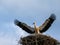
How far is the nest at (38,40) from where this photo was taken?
1448 inches

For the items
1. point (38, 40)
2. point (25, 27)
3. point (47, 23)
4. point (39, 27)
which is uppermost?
point (47, 23)

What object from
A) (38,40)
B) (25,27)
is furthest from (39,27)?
(38,40)

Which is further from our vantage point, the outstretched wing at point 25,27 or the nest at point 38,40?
the outstretched wing at point 25,27

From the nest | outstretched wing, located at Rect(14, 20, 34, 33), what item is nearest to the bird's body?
outstretched wing, located at Rect(14, 20, 34, 33)

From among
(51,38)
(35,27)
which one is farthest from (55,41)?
(35,27)

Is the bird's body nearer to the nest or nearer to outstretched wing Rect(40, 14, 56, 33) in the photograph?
outstretched wing Rect(40, 14, 56, 33)

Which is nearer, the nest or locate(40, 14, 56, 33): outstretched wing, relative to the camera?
the nest

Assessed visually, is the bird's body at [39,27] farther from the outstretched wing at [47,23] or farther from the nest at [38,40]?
the nest at [38,40]

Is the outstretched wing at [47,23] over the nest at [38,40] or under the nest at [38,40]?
over

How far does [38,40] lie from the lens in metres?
37.2

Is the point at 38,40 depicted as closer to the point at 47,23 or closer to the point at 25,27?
the point at 25,27

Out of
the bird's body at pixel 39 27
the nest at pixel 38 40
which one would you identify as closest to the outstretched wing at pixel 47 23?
the bird's body at pixel 39 27

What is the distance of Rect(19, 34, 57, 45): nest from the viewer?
36781 millimetres

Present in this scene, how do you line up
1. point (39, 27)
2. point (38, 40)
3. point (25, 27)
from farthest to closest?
point (39, 27) < point (25, 27) < point (38, 40)
